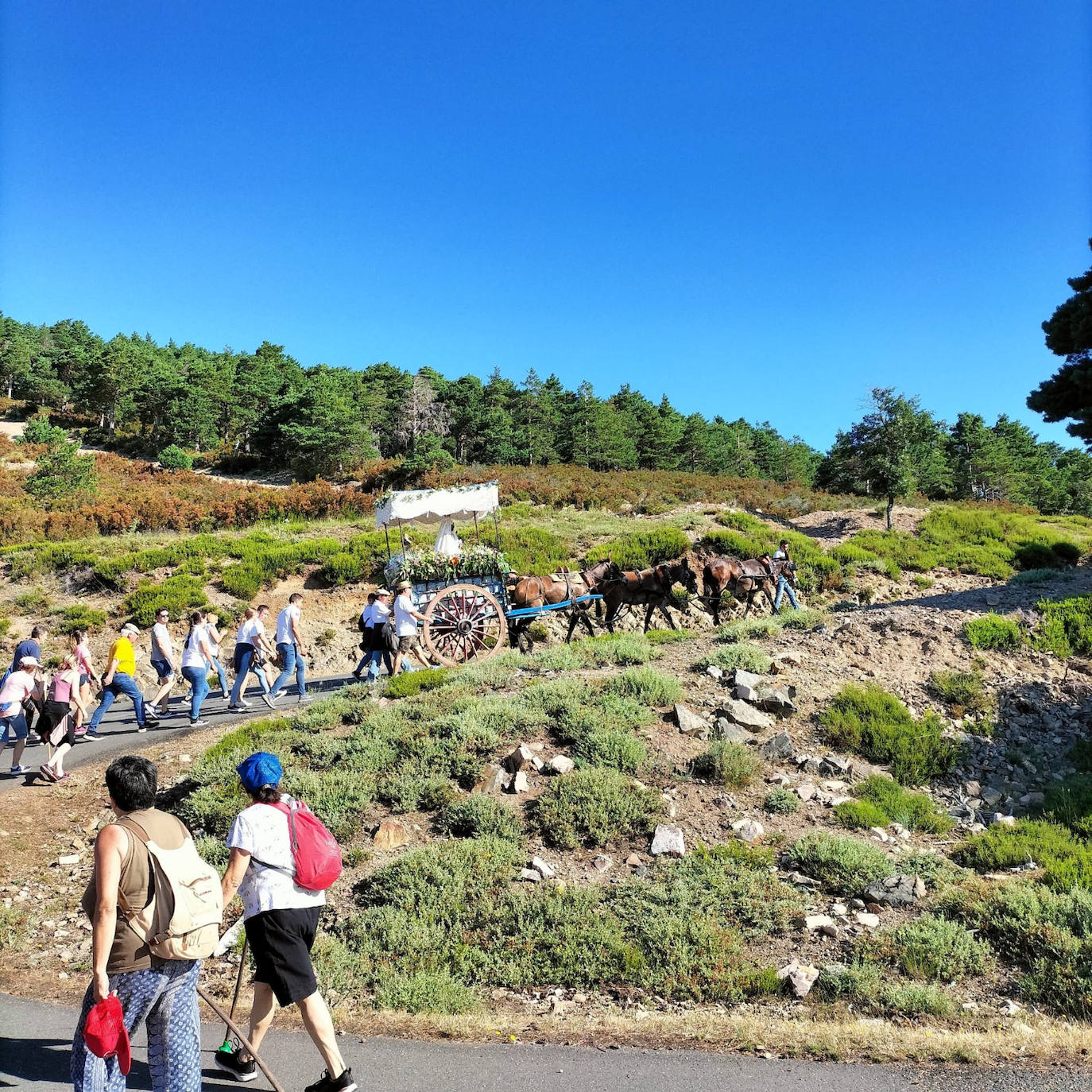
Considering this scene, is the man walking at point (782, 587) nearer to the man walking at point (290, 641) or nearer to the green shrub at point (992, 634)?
the green shrub at point (992, 634)

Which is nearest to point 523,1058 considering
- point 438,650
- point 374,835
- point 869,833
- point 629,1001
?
point 629,1001

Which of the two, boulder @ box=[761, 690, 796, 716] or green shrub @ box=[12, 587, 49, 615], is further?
green shrub @ box=[12, 587, 49, 615]

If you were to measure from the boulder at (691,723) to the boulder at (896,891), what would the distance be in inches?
111

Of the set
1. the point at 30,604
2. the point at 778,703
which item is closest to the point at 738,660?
the point at 778,703

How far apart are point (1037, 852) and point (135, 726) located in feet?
43.7

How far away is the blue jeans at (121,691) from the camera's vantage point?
12258 mm

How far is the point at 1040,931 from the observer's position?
5.87 metres

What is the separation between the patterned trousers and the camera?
11.1 feet

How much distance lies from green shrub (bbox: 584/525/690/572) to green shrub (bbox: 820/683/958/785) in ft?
48.1

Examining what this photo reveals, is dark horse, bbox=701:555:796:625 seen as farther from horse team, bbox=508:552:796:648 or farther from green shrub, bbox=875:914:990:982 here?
green shrub, bbox=875:914:990:982

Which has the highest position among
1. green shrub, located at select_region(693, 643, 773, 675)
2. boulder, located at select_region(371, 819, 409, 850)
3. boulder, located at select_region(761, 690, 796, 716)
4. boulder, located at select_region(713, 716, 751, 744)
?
green shrub, located at select_region(693, 643, 773, 675)

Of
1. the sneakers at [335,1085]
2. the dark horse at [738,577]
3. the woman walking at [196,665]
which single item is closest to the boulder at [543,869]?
the sneakers at [335,1085]

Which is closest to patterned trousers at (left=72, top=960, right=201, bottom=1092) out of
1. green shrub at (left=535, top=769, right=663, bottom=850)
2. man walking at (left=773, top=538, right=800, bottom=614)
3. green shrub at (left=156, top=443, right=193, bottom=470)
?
green shrub at (left=535, top=769, right=663, bottom=850)

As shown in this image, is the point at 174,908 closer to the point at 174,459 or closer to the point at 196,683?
the point at 196,683
